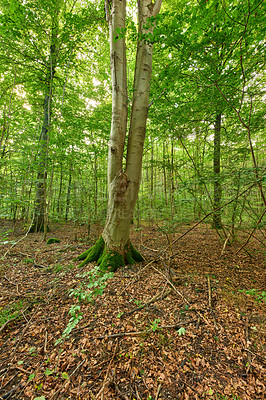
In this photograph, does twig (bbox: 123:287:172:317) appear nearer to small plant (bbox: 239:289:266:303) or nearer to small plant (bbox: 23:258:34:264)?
small plant (bbox: 239:289:266:303)

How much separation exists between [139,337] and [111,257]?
1529 millimetres

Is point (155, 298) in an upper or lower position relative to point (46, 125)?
lower

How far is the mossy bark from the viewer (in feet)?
10.2

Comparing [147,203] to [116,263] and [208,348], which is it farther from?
[208,348]

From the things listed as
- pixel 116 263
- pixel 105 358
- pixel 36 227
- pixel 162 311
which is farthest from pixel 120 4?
pixel 36 227

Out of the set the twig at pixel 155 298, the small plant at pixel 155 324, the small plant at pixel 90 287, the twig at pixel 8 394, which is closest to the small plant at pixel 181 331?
the small plant at pixel 155 324

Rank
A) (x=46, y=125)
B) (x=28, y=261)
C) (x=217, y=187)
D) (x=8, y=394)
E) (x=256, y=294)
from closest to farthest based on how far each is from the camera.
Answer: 1. (x=8, y=394)
2. (x=256, y=294)
3. (x=217, y=187)
4. (x=28, y=261)
5. (x=46, y=125)

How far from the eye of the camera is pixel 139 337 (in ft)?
6.05

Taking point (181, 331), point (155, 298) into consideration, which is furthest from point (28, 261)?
point (181, 331)

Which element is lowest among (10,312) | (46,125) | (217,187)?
(10,312)

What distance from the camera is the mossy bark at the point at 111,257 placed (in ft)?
10.2

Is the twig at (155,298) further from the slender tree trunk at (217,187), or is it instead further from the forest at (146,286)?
the slender tree trunk at (217,187)

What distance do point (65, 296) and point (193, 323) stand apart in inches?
81.5

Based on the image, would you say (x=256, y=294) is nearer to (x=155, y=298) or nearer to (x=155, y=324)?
(x=155, y=298)
